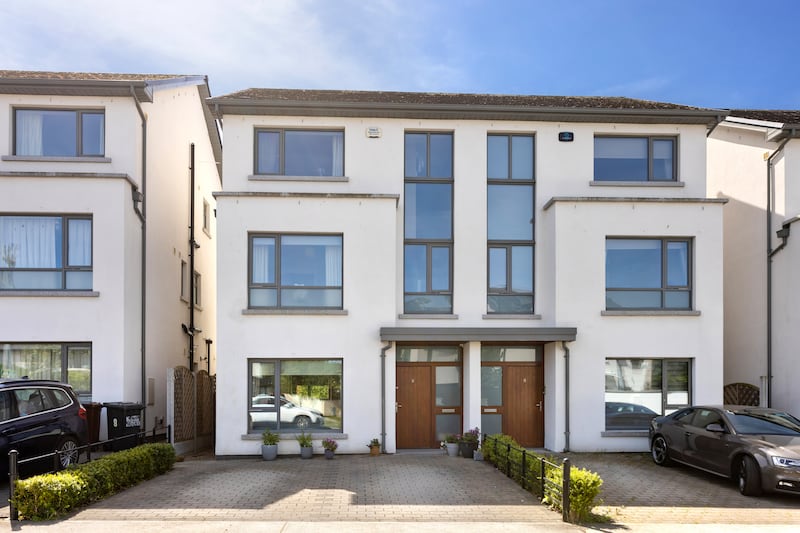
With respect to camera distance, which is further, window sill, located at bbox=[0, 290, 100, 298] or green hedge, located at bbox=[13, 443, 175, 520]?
window sill, located at bbox=[0, 290, 100, 298]

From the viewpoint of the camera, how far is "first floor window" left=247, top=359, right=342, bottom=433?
14.6 m

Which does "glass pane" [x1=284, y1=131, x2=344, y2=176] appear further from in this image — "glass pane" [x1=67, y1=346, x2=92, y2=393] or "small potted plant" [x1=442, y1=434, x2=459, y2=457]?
"small potted plant" [x1=442, y1=434, x2=459, y2=457]

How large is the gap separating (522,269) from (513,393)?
115 inches

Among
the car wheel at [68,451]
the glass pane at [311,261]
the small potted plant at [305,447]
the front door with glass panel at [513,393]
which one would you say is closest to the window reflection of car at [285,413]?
the small potted plant at [305,447]

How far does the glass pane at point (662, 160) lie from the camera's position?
1596 centimetres

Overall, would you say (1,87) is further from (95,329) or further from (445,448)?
(445,448)

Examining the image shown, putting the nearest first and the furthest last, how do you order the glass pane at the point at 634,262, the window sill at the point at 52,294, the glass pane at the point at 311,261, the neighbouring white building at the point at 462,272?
the window sill at the point at 52,294
the neighbouring white building at the point at 462,272
the glass pane at the point at 311,261
the glass pane at the point at 634,262

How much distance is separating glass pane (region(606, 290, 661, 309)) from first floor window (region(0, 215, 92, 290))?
459 inches

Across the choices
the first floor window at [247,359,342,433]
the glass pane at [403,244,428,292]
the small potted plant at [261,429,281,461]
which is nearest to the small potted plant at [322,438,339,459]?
the first floor window at [247,359,342,433]

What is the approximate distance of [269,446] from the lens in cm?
1391

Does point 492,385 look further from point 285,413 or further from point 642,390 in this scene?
point 285,413

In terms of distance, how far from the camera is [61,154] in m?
15.0

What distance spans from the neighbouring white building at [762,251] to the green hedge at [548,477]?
759 centimetres

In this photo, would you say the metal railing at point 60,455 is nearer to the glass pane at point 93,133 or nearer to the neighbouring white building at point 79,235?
the neighbouring white building at point 79,235
